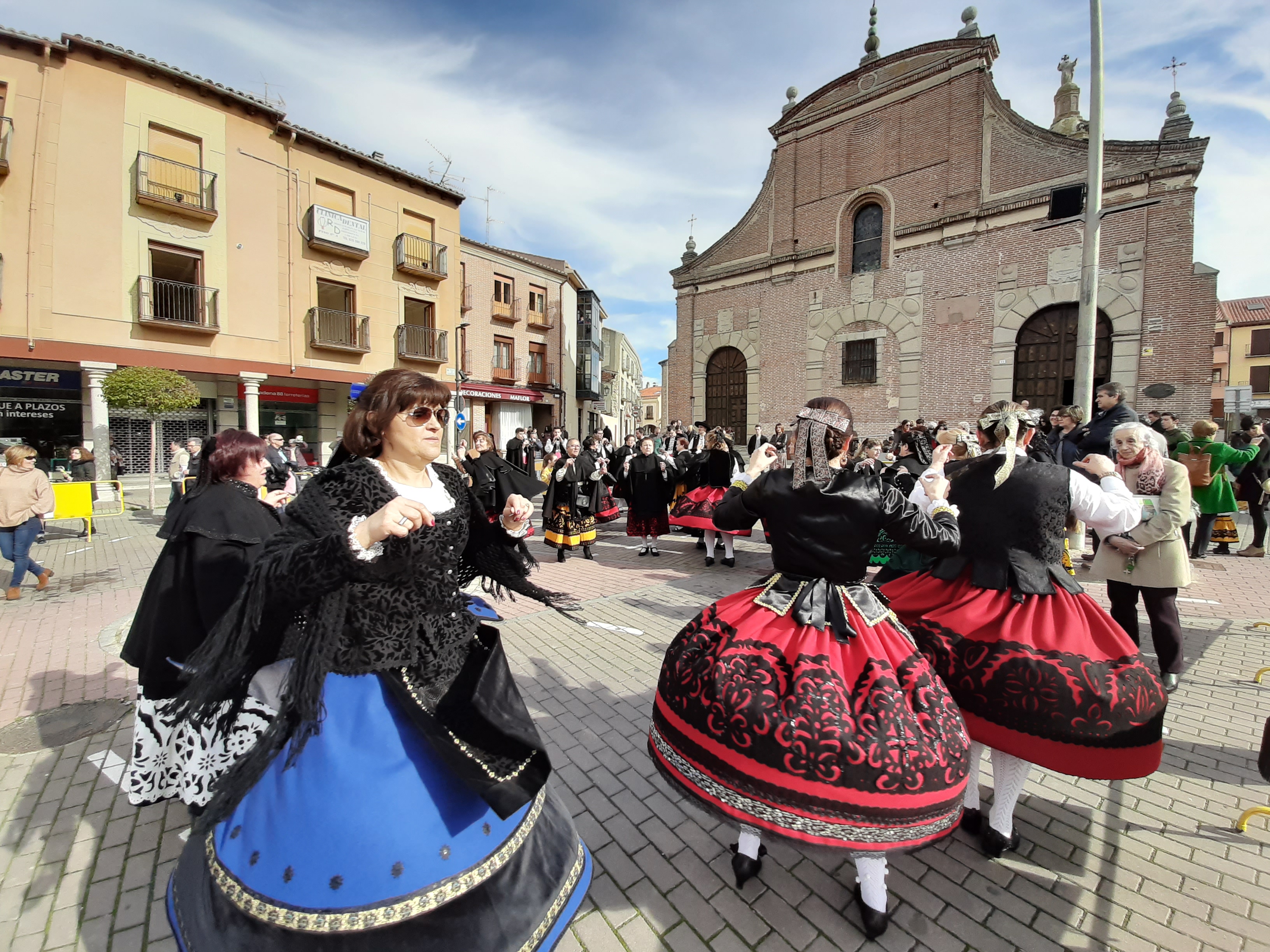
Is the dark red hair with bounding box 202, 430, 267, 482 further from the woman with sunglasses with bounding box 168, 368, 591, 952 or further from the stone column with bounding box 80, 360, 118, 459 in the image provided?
the stone column with bounding box 80, 360, 118, 459

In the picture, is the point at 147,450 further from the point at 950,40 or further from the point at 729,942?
the point at 950,40

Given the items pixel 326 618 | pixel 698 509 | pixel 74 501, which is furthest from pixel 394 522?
pixel 74 501

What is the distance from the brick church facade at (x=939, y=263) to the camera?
43.3 ft

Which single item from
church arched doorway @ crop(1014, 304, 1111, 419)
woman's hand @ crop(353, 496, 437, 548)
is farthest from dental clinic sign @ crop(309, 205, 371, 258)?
woman's hand @ crop(353, 496, 437, 548)

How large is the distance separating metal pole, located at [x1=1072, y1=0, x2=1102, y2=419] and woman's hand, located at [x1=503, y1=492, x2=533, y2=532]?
9641 mm

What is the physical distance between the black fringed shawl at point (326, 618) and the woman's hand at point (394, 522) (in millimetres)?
59

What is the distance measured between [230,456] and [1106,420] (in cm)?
900

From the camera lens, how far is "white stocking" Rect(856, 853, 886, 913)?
227 centimetres

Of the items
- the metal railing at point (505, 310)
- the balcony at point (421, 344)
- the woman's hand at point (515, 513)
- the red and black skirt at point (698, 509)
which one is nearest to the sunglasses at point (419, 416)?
the woman's hand at point (515, 513)

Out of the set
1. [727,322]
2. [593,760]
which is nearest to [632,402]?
[727,322]

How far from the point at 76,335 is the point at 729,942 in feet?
65.4

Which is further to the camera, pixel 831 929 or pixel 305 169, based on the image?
pixel 305 169

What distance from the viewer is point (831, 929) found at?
7.68 ft

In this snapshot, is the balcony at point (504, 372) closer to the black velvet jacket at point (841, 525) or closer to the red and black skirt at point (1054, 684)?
the black velvet jacket at point (841, 525)
